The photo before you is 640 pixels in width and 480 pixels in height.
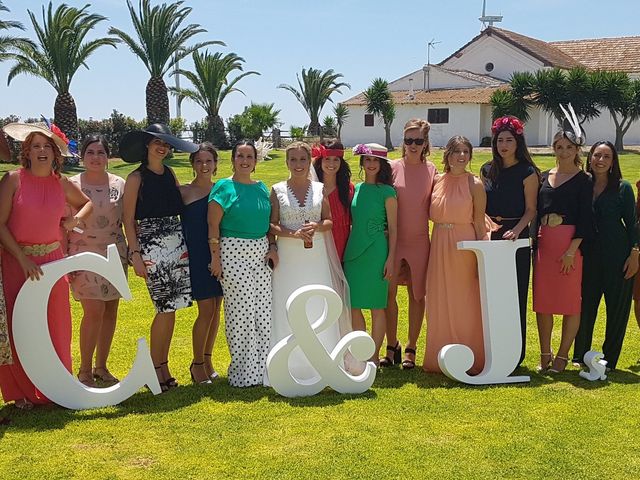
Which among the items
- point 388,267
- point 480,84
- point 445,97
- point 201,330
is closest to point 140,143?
point 201,330

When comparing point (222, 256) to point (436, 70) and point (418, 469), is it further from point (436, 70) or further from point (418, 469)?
point (436, 70)

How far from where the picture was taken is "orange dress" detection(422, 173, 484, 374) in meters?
6.00

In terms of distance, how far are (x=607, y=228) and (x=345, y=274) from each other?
212 centimetres

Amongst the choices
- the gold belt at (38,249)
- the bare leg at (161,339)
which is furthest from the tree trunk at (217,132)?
the gold belt at (38,249)

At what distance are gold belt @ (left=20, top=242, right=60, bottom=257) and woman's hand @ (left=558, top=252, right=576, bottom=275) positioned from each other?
379 cm

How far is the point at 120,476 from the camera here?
420 centimetres

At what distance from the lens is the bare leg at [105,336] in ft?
19.7

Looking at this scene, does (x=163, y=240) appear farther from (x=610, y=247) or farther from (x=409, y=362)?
(x=610, y=247)

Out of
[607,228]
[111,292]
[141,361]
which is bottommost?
[141,361]

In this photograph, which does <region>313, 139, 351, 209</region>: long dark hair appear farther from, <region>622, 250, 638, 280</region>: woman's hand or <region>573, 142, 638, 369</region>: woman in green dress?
<region>622, 250, 638, 280</region>: woman's hand

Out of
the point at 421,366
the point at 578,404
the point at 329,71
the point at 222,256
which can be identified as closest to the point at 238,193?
the point at 222,256

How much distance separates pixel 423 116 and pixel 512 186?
131 feet

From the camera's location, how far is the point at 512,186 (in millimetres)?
6008

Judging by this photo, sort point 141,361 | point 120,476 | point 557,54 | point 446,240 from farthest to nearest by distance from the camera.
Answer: point 557,54 < point 446,240 < point 141,361 < point 120,476
